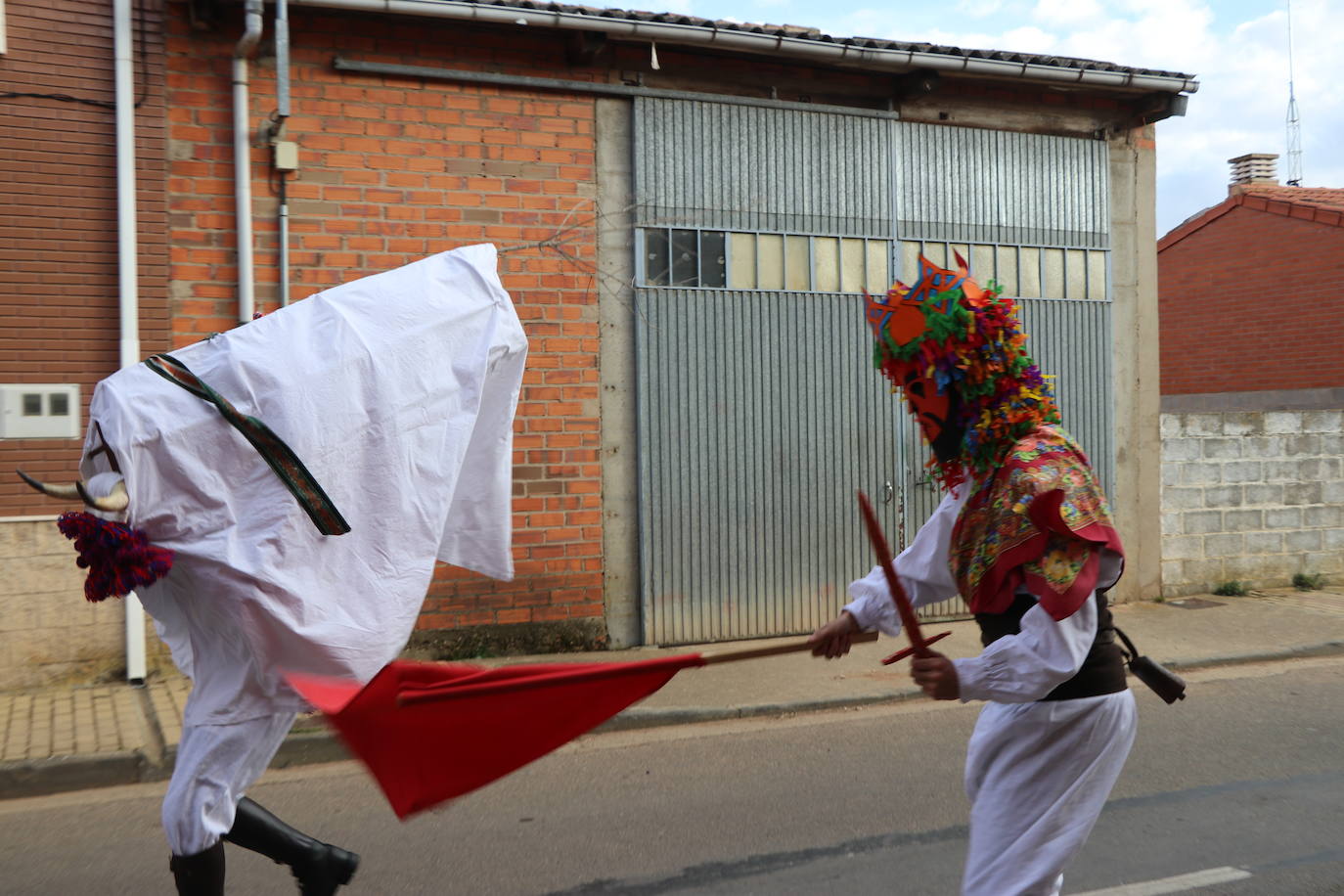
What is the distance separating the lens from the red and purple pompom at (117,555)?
2908 millimetres

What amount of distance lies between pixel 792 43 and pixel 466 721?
6.44m

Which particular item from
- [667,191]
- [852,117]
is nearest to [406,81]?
[667,191]

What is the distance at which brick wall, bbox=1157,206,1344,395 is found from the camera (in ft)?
52.8

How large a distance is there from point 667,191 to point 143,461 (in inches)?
232

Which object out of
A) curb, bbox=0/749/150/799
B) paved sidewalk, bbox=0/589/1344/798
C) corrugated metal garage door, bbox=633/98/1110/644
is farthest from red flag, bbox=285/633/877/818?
corrugated metal garage door, bbox=633/98/1110/644

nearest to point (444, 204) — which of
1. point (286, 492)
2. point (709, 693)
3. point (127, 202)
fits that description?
point (127, 202)

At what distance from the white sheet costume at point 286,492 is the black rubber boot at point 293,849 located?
0.27 metres

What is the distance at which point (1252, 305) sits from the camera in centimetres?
1723

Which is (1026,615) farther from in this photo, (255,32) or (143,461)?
(255,32)

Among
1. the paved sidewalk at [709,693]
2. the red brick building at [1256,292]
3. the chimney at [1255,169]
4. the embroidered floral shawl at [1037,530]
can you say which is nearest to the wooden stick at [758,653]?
the embroidered floral shawl at [1037,530]

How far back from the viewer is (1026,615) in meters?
2.55

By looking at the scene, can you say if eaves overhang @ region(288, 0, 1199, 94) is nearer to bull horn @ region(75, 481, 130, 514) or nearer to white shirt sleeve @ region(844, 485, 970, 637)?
bull horn @ region(75, 481, 130, 514)

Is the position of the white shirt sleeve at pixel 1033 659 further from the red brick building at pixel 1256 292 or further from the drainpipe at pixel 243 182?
the red brick building at pixel 1256 292

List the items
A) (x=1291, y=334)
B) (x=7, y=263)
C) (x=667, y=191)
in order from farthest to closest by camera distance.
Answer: (x=1291, y=334)
(x=667, y=191)
(x=7, y=263)
